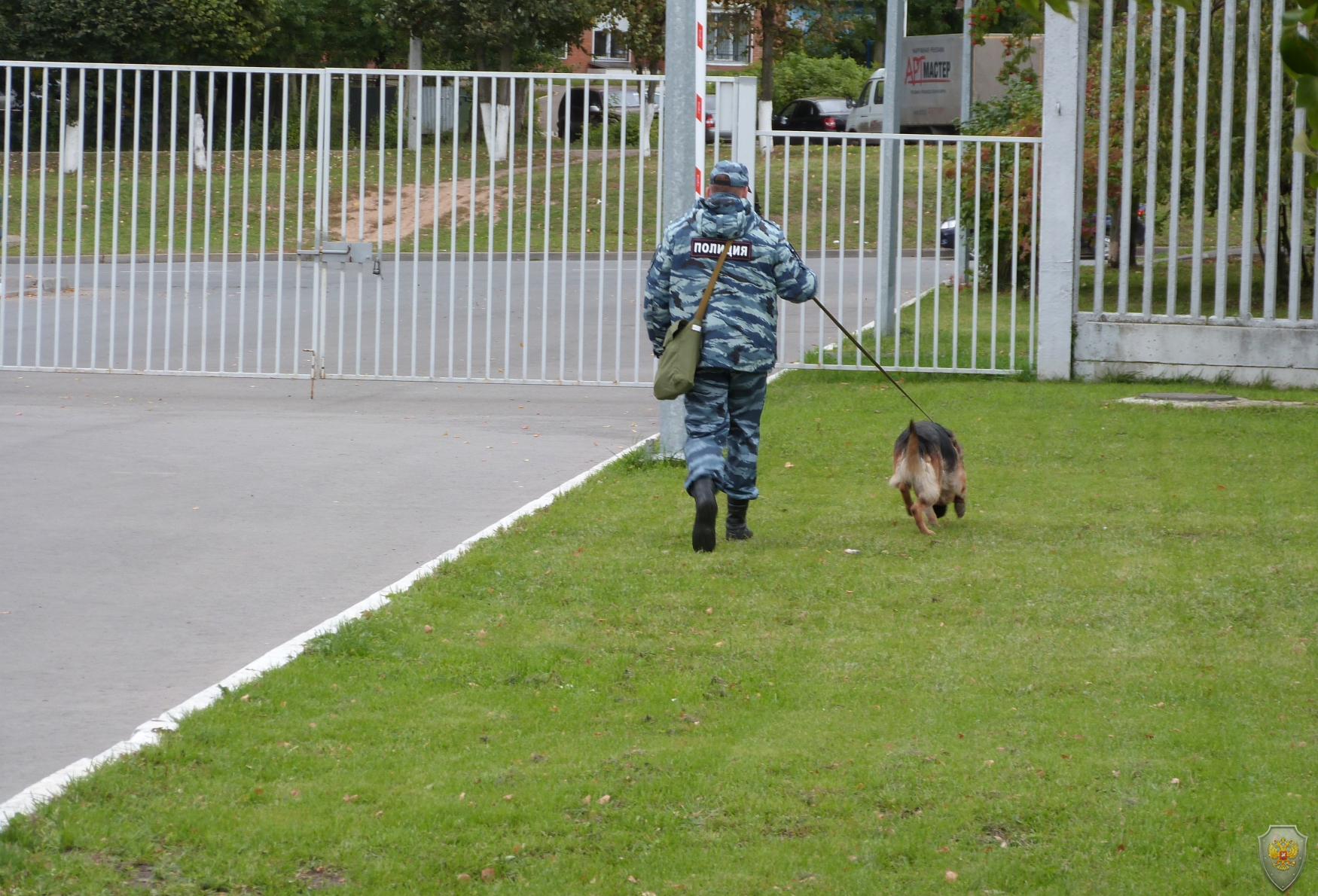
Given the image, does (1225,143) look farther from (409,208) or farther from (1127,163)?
(409,208)

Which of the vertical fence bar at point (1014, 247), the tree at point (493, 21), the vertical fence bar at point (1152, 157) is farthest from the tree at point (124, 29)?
the vertical fence bar at point (1152, 157)

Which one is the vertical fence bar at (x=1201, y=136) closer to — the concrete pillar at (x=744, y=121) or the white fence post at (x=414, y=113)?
the concrete pillar at (x=744, y=121)

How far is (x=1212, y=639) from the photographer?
5.98m

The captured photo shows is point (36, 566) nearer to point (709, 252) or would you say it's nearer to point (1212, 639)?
point (709, 252)

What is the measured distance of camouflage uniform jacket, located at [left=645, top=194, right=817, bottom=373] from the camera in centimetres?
741

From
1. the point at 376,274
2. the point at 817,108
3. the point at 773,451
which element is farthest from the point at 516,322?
the point at 817,108

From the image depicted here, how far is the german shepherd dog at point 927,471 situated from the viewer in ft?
25.4

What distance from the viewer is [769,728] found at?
4.98 m

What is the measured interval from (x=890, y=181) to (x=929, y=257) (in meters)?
14.5

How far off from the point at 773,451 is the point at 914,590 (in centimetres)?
373

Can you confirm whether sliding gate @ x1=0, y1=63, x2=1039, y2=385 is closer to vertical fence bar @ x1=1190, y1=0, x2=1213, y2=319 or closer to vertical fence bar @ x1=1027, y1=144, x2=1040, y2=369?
vertical fence bar @ x1=1027, y1=144, x2=1040, y2=369

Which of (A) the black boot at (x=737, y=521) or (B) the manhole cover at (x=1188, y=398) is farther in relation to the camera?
(B) the manhole cover at (x=1188, y=398)

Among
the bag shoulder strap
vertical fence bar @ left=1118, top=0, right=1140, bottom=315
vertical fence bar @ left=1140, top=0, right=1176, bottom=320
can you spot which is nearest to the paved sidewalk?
the bag shoulder strap

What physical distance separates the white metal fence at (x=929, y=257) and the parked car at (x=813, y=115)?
987 cm
